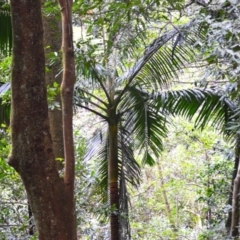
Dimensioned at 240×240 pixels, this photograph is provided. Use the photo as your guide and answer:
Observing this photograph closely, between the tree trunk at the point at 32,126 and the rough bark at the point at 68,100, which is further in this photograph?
the rough bark at the point at 68,100

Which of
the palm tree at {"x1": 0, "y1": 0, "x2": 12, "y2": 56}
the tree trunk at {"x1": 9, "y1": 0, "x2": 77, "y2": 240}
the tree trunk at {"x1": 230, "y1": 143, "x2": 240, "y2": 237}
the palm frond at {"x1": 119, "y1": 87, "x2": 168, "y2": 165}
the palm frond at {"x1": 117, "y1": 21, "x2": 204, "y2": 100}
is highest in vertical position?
the palm tree at {"x1": 0, "y1": 0, "x2": 12, "y2": 56}

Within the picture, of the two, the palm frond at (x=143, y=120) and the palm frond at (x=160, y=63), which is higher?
the palm frond at (x=160, y=63)

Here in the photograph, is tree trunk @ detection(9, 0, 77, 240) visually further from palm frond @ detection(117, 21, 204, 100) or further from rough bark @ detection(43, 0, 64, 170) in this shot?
palm frond @ detection(117, 21, 204, 100)

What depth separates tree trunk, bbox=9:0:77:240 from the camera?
1.19 metres

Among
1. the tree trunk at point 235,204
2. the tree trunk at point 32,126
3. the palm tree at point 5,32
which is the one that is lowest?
the tree trunk at point 235,204

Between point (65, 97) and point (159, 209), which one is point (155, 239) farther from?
point (65, 97)

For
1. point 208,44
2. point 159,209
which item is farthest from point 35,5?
point 159,209

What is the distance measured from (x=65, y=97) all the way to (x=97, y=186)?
8.00 ft

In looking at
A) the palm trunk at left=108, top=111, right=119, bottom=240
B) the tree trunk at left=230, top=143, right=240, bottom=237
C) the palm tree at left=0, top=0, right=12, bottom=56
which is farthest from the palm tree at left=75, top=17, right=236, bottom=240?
the tree trunk at left=230, top=143, right=240, bottom=237

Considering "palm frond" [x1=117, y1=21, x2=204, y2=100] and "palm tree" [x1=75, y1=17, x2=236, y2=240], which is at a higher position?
"palm frond" [x1=117, y1=21, x2=204, y2=100]

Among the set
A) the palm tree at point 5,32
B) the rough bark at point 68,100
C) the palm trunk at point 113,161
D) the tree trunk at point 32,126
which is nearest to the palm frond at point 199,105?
the palm trunk at point 113,161

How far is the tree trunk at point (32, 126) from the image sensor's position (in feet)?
3.92

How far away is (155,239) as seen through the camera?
602 centimetres

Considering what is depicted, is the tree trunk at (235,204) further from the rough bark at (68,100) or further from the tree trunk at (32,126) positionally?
the tree trunk at (32,126)
